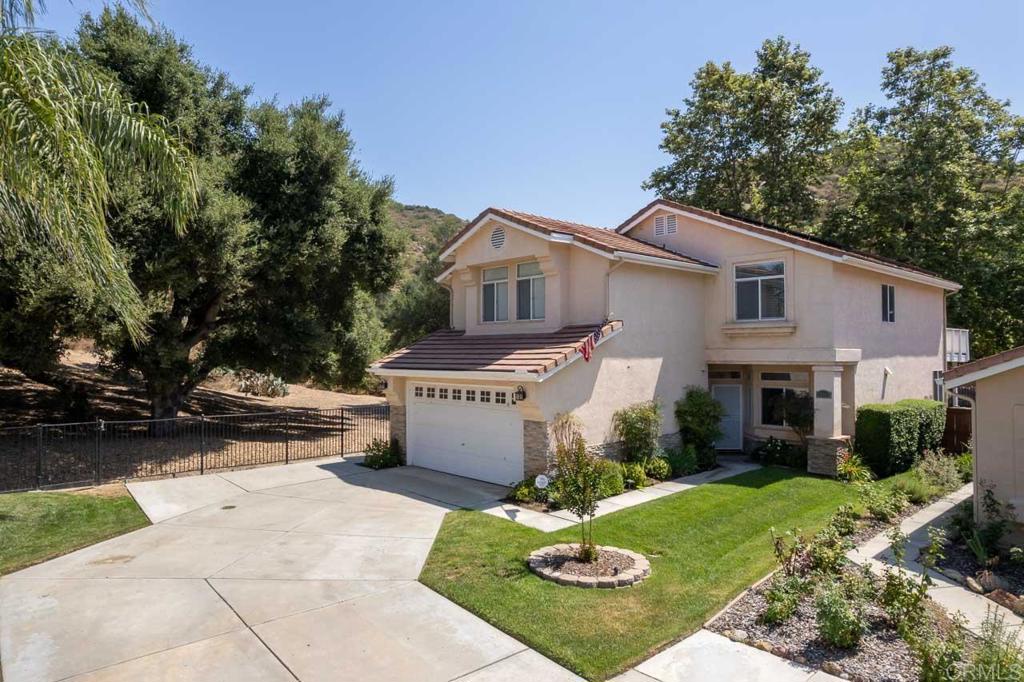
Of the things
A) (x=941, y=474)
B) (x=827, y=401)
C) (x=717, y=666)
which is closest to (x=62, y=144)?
(x=717, y=666)

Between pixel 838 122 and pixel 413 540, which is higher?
pixel 838 122

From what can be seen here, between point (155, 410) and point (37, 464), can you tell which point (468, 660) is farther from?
point (155, 410)

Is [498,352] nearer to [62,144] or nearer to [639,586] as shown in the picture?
[639,586]

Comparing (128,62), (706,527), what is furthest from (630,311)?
(128,62)

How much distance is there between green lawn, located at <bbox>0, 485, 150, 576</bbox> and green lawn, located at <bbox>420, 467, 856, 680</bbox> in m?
5.76

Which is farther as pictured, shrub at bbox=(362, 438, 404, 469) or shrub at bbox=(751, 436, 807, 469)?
shrub at bbox=(362, 438, 404, 469)

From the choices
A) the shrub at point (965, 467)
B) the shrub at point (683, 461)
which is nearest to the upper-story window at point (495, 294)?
the shrub at point (683, 461)

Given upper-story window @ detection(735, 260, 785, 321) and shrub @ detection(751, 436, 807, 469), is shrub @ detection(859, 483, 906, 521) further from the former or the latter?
upper-story window @ detection(735, 260, 785, 321)

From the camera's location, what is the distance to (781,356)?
15.0 metres

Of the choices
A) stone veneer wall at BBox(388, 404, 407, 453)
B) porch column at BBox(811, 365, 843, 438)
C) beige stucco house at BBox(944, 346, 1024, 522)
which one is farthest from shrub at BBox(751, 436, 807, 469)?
stone veneer wall at BBox(388, 404, 407, 453)

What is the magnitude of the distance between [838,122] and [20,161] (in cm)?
3030

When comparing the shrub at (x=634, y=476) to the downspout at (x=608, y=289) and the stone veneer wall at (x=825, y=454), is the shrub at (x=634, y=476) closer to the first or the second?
the downspout at (x=608, y=289)

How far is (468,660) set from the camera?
577cm

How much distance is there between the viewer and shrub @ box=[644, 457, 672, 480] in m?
13.7
